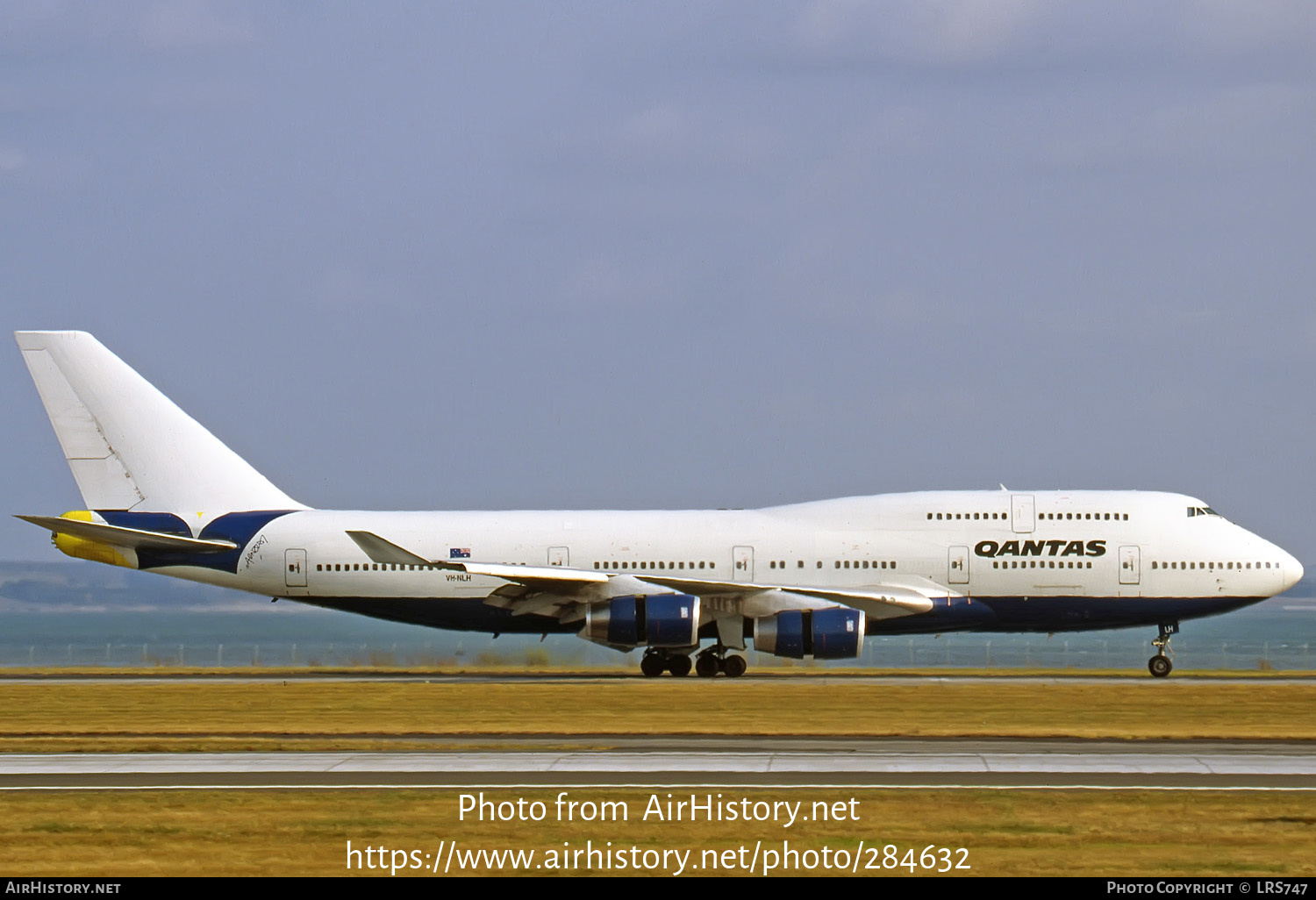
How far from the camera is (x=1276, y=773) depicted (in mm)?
21797

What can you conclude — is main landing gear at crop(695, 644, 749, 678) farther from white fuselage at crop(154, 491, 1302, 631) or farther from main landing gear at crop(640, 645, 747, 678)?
white fuselage at crop(154, 491, 1302, 631)

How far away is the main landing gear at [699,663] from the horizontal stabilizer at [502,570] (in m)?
2.85

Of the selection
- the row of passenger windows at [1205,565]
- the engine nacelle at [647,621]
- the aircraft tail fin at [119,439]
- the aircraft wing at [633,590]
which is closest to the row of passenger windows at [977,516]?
the aircraft wing at [633,590]

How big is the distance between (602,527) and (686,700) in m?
11.6

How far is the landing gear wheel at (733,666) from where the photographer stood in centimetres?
4534

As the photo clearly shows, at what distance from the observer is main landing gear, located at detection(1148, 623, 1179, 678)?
44.7 m

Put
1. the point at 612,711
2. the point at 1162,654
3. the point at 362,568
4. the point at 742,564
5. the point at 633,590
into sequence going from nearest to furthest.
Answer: the point at 612,711
the point at 633,590
the point at 1162,654
the point at 742,564
the point at 362,568

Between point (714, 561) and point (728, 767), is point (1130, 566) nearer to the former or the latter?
point (714, 561)

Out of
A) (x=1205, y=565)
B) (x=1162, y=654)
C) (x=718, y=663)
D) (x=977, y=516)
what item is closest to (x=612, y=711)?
(x=718, y=663)

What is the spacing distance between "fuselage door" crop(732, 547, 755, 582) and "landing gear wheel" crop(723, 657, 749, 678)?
2.04 meters

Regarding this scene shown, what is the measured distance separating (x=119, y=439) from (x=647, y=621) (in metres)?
16.5

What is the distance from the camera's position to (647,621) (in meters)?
42.8

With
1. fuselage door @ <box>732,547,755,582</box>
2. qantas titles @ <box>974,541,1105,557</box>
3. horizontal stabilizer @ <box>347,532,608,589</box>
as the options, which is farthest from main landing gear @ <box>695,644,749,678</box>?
qantas titles @ <box>974,541,1105,557</box>
